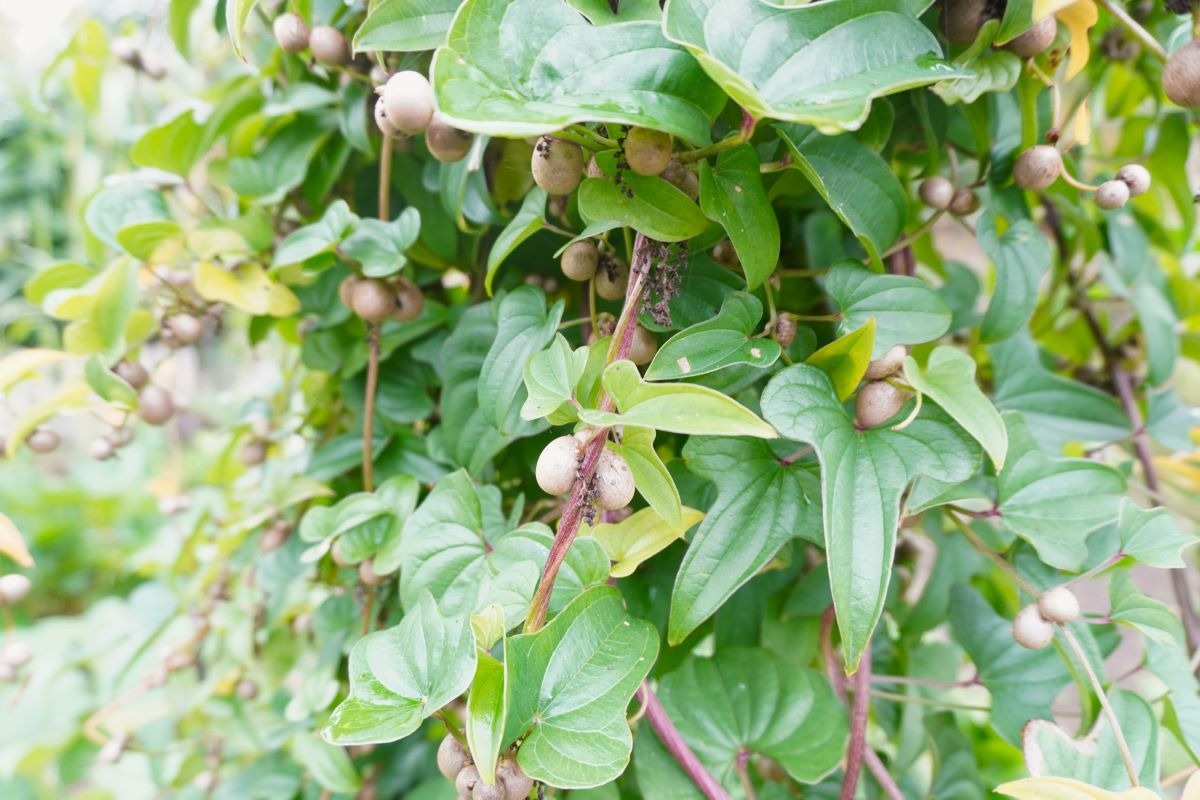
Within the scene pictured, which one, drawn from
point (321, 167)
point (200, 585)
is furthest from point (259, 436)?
point (321, 167)

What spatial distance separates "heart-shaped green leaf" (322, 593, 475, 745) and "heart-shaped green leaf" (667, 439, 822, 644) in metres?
0.09

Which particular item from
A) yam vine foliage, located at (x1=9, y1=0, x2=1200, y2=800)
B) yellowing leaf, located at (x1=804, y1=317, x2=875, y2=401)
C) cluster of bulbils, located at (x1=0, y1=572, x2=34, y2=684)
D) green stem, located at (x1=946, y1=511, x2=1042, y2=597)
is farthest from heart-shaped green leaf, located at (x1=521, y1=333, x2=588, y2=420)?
cluster of bulbils, located at (x1=0, y1=572, x2=34, y2=684)

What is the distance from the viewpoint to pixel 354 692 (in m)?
0.28

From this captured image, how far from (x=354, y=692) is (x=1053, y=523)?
0.33 metres

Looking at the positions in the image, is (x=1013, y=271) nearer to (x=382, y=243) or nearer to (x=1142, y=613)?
(x=1142, y=613)

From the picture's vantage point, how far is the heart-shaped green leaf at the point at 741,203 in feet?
0.97

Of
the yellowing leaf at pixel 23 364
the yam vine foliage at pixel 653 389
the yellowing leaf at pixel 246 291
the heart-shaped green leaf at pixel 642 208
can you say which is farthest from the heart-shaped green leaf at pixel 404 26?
the yellowing leaf at pixel 23 364

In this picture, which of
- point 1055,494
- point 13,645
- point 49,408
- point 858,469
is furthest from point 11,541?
point 1055,494

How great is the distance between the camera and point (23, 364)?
48cm

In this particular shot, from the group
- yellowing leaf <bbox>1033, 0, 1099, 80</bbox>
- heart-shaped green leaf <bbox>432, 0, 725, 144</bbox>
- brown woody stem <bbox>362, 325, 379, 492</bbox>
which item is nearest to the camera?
heart-shaped green leaf <bbox>432, 0, 725, 144</bbox>

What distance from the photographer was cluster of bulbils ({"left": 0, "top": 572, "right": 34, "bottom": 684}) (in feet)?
1.61

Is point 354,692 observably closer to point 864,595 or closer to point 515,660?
point 515,660

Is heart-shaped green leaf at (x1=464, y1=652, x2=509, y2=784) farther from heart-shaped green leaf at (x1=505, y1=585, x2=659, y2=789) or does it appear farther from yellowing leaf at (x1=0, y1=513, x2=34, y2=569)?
yellowing leaf at (x1=0, y1=513, x2=34, y2=569)

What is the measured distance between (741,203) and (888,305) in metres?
0.09
